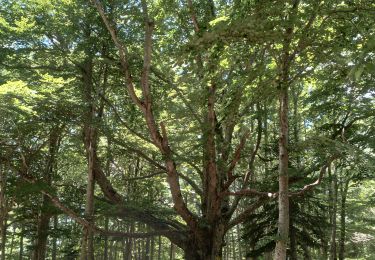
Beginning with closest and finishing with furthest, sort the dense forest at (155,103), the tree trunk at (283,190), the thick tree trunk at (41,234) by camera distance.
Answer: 1. the tree trunk at (283,190)
2. the dense forest at (155,103)
3. the thick tree trunk at (41,234)

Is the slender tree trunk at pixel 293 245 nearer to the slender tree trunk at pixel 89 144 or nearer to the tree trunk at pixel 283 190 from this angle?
the slender tree trunk at pixel 89 144

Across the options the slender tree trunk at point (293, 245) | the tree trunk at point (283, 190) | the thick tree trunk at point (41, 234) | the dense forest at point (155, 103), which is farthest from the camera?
the thick tree trunk at point (41, 234)

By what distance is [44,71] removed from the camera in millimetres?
11562

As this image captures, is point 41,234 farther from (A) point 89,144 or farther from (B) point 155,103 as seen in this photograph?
(B) point 155,103

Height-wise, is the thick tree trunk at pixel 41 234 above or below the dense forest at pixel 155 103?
below

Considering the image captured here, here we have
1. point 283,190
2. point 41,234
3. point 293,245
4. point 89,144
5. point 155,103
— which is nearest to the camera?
point 283,190

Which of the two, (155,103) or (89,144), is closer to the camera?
(155,103)

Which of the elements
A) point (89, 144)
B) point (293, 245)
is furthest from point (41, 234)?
point (293, 245)

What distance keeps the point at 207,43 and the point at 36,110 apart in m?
6.01

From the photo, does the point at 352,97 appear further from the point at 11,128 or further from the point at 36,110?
the point at 11,128

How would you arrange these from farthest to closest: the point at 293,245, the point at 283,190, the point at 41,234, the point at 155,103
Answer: the point at 41,234 < the point at 293,245 < the point at 155,103 < the point at 283,190

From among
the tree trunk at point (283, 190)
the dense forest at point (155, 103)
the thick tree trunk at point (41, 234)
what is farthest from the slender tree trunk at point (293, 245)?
the thick tree trunk at point (41, 234)

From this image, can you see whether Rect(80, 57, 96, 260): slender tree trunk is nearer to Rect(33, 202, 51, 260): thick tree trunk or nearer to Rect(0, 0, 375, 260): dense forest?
Rect(0, 0, 375, 260): dense forest

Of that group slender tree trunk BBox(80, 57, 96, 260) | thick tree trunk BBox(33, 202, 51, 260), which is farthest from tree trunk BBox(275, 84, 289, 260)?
thick tree trunk BBox(33, 202, 51, 260)
